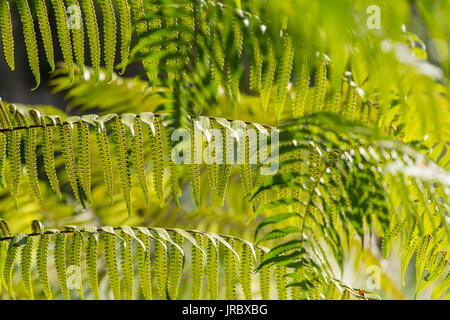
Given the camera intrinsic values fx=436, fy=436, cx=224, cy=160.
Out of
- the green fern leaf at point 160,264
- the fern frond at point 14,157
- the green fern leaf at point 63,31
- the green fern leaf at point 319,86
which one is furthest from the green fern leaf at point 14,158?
the green fern leaf at point 319,86

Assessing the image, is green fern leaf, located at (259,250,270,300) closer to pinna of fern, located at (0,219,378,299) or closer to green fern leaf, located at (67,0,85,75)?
pinna of fern, located at (0,219,378,299)

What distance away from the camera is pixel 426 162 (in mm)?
560

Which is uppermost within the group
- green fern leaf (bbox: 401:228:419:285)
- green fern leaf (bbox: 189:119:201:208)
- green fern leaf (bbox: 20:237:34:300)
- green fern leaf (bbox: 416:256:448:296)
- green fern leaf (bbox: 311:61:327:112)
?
green fern leaf (bbox: 311:61:327:112)

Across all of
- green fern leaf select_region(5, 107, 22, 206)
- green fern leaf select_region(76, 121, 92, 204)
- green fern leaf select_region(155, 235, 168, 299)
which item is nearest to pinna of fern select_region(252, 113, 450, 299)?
green fern leaf select_region(155, 235, 168, 299)

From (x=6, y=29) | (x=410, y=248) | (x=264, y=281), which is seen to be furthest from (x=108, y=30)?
(x=410, y=248)

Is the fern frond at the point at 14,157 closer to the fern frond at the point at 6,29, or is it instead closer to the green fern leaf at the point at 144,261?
the fern frond at the point at 6,29

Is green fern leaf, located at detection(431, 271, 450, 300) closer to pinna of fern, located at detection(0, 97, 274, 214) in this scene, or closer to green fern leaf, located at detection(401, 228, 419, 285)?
green fern leaf, located at detection(401, 228, 419, 285)

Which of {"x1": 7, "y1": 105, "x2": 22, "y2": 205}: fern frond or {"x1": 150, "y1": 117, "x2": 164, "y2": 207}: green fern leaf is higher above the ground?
{"x1": 150, "y1": 117, "x2": 164, "y2": 207}: green fern leaf

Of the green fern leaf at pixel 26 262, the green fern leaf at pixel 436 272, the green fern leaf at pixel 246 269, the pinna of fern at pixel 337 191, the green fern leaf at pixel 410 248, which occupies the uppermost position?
the pinna of fern at pixel 337 191

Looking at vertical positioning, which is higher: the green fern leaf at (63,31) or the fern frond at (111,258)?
the green fern leaf at (63,31)

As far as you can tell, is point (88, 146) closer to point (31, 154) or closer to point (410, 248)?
point (31, 154)

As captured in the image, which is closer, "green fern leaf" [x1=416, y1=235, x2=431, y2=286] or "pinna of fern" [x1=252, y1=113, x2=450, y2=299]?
"pinna of fern" [x1=252, y1=113, x2=450, y2=299]
